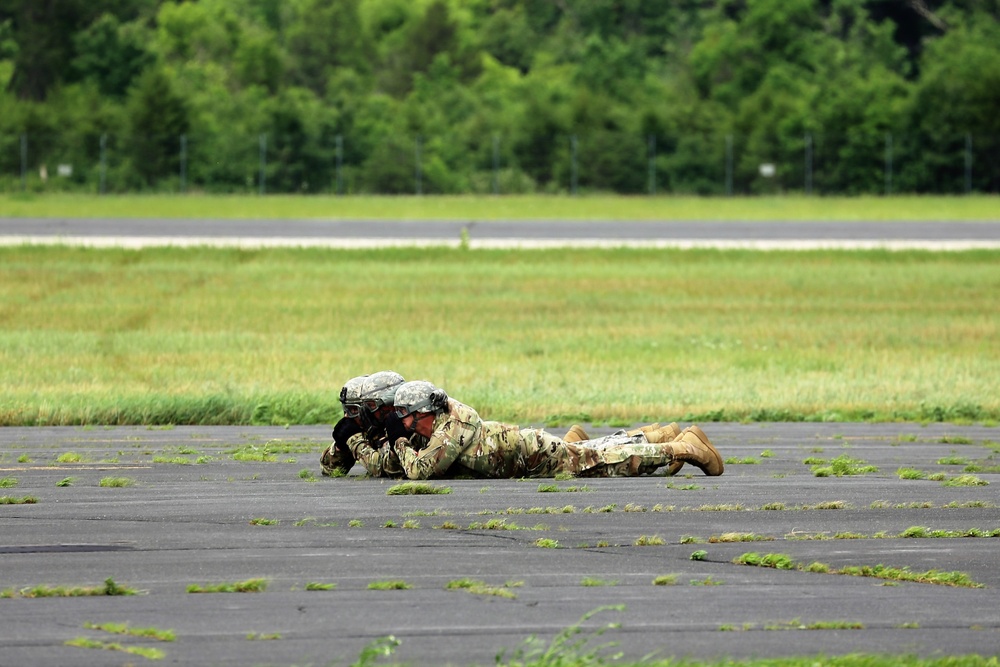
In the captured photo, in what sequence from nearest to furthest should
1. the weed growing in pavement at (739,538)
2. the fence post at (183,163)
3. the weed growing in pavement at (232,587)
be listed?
the weed growing in pavement at (232,587), the weed growing in pavement at (739,538), the fence post at (183,163)

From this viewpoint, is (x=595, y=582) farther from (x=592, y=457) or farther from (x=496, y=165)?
(x=496, y=165)

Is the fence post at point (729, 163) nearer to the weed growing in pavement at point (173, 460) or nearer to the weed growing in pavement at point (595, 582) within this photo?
the weed growing in pavement at point (173, 460)

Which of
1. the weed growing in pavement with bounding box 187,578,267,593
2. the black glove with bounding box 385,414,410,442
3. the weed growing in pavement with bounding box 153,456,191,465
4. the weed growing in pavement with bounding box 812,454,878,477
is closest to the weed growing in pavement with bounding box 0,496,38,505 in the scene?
the weed growing in pavement with bounding box 153,456,191,465

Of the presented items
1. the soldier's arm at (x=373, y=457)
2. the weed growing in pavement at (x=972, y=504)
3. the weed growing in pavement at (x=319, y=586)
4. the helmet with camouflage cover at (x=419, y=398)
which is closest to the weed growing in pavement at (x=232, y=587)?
the weed growing in pavement at (x=319, y=586)

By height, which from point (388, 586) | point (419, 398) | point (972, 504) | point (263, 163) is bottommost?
point (972, 504)

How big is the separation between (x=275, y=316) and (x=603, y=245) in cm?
1616

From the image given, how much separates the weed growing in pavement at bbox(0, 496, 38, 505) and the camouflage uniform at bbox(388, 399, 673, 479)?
2.34m

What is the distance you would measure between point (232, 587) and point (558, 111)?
67.2 meters

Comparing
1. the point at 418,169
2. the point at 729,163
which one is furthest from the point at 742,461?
the point at 729,163

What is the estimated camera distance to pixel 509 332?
2584 centimetres

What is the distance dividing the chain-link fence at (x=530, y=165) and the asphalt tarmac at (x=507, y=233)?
1709 centimetres

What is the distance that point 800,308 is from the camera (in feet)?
97.7

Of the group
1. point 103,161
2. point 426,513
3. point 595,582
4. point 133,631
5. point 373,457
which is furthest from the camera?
point 103,161

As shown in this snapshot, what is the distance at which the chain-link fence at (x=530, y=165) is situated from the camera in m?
68.7
